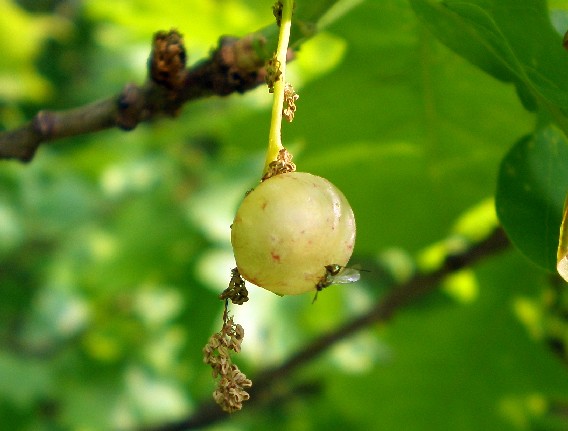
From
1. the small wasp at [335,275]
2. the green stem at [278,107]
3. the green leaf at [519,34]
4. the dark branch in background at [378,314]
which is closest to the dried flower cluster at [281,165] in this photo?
the green stem at [278,107]

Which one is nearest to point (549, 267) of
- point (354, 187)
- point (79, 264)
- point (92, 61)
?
point (354, 187)

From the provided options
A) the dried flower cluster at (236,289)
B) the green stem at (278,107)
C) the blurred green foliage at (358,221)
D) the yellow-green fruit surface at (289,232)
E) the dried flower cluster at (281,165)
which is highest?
the green stem at (278,107)

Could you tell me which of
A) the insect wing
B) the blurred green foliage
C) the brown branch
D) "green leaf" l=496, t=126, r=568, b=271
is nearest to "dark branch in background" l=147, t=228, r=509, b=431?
the blurred green foliage

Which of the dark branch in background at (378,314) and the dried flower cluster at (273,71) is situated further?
the dark branch in background at (378,314)

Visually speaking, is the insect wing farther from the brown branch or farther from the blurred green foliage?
the brown branch

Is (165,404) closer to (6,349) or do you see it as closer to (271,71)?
(6,349)

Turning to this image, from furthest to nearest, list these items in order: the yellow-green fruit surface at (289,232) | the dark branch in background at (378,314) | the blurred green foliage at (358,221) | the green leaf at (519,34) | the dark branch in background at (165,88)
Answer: the dark branch in background at (378,314) < the blurred green foliage at (358,221) < the dark branch in background at (165,88) < the green leaf at (519,34) < the yellow-green fruit surface at (289,232)

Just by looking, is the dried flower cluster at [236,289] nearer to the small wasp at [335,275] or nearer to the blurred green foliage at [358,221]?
the small wasp at [335,275]
